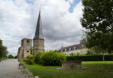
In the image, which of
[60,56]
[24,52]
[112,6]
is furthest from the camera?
[24,52]

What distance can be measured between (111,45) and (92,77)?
18.3 ft

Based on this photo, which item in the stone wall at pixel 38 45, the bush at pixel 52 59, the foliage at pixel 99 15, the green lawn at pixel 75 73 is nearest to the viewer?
the green lawn at pixel 75 73

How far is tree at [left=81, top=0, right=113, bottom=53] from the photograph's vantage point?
356 inches

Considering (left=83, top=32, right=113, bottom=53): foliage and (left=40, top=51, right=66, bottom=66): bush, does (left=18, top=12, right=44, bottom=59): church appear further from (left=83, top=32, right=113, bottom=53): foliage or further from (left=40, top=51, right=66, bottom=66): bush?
(left=83, top=32, right=113, bottom=53): foliage

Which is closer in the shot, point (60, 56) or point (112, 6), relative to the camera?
point (112, 6)

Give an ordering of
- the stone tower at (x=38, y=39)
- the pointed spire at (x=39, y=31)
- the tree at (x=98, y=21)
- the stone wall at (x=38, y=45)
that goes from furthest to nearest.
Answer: the pointed spire at (x=39, y=31)
the stone tower at (x=38, y=39)
the stone wall at (x=38, y=45)
the tree at (x=98, y=21)

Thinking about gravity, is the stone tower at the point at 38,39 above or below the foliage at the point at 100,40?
above

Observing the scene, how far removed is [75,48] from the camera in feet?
211

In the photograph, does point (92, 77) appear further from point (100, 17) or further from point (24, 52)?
point (24, 52)

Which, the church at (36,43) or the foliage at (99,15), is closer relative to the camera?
the foliage at (99,15)

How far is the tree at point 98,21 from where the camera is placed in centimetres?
904

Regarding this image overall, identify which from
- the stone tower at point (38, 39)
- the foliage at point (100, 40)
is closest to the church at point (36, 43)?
the stone tower at point (38, 39)

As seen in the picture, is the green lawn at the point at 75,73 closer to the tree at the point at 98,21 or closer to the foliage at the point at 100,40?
the foliage at the point at 100,40

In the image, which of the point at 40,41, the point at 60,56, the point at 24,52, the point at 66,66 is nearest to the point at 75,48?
the point at 40,41
